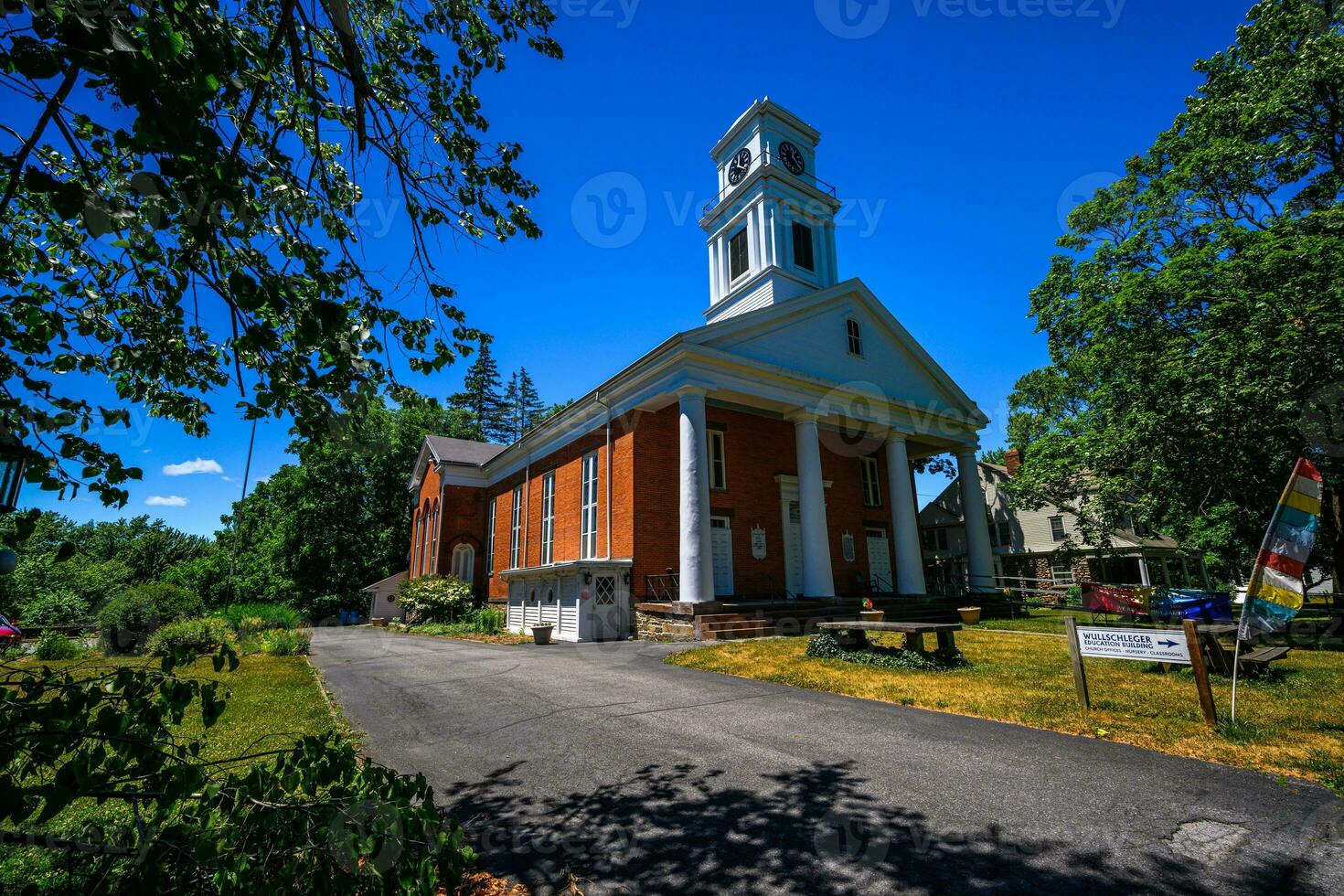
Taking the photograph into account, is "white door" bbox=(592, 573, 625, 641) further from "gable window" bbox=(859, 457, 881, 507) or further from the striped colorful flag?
the striped colorful flag

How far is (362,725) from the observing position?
727 centimetres

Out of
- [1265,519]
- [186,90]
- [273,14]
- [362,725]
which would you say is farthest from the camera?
[1265,519]

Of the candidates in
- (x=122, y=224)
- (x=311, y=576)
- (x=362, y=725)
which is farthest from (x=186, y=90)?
(x=311, y=576)

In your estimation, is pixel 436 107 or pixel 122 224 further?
pixel 436 107

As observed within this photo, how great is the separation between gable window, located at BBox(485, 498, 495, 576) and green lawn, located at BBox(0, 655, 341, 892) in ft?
50.9

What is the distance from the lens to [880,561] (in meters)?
24.5

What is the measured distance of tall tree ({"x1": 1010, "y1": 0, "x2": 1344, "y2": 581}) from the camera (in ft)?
41.4

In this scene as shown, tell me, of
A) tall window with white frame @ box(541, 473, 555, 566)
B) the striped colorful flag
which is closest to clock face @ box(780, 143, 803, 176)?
tall window with white frame @ box(541, 473, 555, 566)

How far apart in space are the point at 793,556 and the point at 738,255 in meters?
12.8

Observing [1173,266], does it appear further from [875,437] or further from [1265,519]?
[875,437]

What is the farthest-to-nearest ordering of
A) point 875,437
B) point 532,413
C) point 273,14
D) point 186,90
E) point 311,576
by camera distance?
point 532,413, point 311,576, point 875,437, point 273,14, point 186,90

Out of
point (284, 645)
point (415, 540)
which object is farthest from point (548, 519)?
point (415, 540)

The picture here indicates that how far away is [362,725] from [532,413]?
198ft

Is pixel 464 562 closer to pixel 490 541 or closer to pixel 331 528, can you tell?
pixel 490 541
